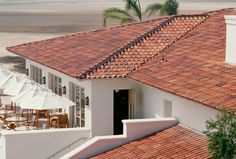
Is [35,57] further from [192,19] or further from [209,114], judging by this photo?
[209,114]

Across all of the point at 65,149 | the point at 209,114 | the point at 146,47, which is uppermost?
the point at 146,47

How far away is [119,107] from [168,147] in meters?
5.04

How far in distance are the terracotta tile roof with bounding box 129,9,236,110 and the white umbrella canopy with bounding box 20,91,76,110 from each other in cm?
245

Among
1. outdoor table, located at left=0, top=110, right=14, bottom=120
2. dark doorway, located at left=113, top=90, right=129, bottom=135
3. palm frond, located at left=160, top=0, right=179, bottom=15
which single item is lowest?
outdoor table, located at left=0, top=110, right=14, bottom=120

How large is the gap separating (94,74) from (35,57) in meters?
5.13

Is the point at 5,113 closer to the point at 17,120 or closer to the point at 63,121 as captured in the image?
the point at 17,120

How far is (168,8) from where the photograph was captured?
4591 centimetres

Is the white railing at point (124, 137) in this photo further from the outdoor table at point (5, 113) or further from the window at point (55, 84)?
the outdoor table at point (5, 113)

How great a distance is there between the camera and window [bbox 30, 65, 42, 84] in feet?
89.1

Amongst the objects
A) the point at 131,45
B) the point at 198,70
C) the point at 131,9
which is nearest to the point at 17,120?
the point at 131,45

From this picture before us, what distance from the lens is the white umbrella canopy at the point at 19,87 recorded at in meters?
25.3

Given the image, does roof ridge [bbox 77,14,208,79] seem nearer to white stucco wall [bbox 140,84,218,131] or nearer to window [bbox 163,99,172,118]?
white stucco wall [bbox 140,84,218,131]

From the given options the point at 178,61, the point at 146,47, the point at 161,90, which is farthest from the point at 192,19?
the point at 161,90

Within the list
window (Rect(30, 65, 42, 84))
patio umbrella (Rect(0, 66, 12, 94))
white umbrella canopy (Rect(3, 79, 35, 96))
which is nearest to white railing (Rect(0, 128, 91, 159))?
white umbrella canopy (Rect(3, 79, 35, 96))
